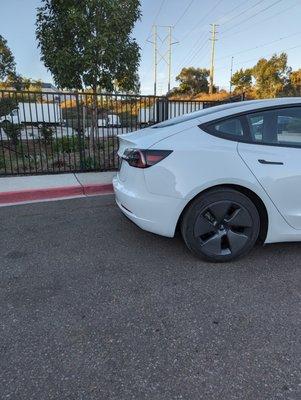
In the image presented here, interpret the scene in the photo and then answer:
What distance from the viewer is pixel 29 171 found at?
6.92m

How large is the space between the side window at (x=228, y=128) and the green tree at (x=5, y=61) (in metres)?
15.0

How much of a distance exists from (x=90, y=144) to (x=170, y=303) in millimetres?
5273

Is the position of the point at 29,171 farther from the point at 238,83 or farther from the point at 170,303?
the point at 238,83

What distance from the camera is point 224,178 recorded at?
10.3 ft

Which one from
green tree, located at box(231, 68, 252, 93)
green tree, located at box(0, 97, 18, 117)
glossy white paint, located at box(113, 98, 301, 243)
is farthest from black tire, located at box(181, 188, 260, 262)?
green tree, located at box(231, 68, 252, 93)

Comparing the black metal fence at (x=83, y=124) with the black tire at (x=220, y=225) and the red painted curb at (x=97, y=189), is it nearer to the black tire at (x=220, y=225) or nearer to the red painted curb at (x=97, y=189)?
the red painted curb at (x=97, y=189)

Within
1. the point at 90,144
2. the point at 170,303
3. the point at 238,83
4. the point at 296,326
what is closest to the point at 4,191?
the point at 90,144

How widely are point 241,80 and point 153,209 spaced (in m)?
61.7

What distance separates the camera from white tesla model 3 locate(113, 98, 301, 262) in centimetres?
316

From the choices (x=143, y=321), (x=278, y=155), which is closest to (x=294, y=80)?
(x=278, y=155)

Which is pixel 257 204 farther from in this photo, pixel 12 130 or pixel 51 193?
pixel 12 130

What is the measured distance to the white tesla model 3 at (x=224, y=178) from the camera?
124 inches

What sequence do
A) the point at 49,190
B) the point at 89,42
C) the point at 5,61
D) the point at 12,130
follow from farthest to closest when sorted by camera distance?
the point at 5,61, the point at 89,42, the point at 12,130, the point at 49,190

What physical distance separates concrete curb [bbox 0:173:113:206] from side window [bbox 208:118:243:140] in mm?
3066
